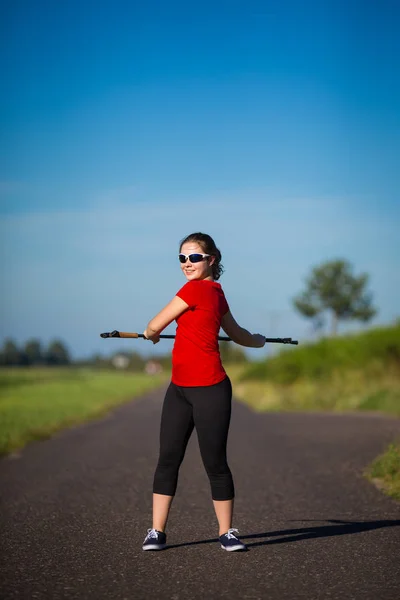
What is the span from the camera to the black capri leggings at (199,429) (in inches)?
222

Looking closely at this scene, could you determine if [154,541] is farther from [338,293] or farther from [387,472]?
[338,293]

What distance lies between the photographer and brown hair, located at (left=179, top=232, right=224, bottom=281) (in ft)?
19.0

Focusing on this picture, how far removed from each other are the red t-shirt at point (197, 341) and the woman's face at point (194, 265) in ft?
0.26

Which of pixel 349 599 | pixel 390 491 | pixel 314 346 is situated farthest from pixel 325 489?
pixel 314 346

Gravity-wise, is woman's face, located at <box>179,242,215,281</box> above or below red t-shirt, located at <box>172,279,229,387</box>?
above

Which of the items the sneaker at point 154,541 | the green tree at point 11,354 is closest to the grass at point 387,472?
the sneaker at point 154,541

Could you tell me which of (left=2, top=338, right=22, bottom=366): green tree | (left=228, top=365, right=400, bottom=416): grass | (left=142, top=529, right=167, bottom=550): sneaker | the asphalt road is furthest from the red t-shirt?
(left=2, top=338, right=22, bottom=366): green tree

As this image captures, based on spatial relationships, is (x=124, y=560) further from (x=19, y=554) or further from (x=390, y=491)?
(x=390, y=491)

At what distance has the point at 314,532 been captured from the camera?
6672 mm

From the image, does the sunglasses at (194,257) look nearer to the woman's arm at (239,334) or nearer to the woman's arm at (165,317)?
the woman's arm at (165,317)

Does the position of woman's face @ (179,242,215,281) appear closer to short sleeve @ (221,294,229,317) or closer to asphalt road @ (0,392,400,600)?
short sleeve @ (221,294,229,317)

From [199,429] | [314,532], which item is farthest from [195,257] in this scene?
[314,532]

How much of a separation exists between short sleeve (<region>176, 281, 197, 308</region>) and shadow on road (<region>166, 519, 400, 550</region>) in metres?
1.65

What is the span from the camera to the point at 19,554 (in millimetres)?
5773
